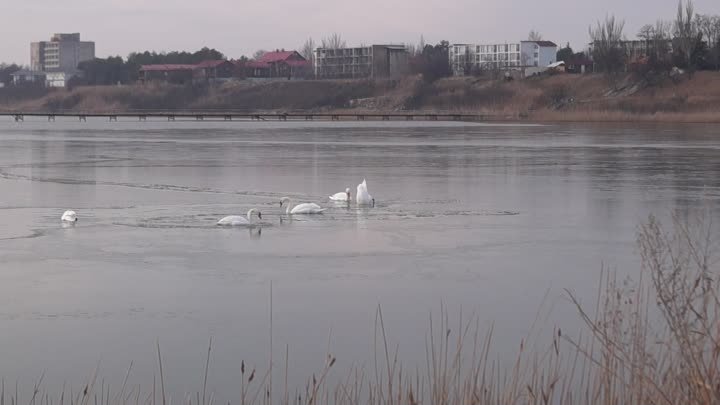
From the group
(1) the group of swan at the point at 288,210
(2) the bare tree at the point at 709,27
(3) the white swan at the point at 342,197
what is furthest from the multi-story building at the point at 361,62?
(1) the group of swan at the point at 288,210

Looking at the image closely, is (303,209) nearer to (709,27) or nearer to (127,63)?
(709,27)

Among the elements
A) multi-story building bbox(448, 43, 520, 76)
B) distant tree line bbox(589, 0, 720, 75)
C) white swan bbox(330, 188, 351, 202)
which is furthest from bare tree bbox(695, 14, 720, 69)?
white swan bbox(330, 188, 351, 202)

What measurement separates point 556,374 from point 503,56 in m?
152

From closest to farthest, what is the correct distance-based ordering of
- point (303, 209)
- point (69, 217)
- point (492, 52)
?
point (69, 217) < point (303, 209) < point (492, 52)

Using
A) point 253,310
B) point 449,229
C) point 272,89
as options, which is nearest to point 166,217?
point 449,229

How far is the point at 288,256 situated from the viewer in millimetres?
11938

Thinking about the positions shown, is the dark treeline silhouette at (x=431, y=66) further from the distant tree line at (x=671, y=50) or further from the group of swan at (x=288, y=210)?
the group of swan at (x=288, y=210)

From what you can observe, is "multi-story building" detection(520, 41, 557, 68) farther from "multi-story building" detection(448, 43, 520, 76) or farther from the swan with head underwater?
the swan with head underwater

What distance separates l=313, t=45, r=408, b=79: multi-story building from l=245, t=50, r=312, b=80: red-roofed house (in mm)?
2468

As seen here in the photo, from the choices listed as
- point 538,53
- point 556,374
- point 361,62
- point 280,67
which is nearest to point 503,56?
point 538,53

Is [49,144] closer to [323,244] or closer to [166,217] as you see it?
[166,217]

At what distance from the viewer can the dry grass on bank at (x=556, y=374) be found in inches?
202

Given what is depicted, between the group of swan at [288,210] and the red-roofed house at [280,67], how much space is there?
116 m

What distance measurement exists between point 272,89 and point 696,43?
50.6 meters
